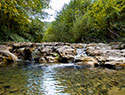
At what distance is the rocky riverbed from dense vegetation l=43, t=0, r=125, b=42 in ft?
9.46

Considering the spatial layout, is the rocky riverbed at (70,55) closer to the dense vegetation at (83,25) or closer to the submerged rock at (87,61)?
the submerged rock at (87,61)

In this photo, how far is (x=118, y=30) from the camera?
29.6ft

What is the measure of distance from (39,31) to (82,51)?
33.4 feet

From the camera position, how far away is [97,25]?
10117 millimetres

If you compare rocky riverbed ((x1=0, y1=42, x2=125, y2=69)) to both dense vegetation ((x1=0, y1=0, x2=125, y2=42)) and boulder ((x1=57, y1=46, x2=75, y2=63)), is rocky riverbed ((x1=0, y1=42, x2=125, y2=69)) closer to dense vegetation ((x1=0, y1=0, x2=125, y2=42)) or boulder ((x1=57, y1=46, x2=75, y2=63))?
boulder ((x1=57, y1=46, x2=75, y2=63))

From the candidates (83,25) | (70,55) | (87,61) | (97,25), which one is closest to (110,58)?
(87,61)

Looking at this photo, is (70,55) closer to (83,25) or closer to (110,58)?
(110,58)

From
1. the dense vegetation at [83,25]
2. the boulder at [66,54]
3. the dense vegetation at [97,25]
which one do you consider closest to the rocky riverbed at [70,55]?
the boulder at [66,54]

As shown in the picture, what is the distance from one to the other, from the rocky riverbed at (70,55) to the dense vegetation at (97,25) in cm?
288

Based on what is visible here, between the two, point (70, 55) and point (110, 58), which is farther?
point (70, 55)

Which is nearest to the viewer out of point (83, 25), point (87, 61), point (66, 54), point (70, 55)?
point (87, 61)

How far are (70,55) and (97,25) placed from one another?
572cm

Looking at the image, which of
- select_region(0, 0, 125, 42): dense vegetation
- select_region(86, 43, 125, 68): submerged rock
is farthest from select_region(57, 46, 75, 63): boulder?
select_region(0, 0, 125, 42): dense vegetation

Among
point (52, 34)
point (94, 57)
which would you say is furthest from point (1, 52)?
point (52, 34)
